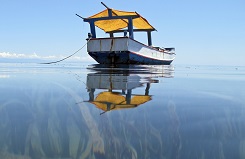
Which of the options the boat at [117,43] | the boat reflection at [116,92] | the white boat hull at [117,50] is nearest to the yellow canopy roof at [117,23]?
the boat at [117,43]

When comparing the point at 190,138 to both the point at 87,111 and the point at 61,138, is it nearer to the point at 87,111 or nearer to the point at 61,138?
the point at 61,138

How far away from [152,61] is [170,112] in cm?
2556

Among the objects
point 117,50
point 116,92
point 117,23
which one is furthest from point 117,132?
point 117,23

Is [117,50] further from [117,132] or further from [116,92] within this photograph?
[117,132]

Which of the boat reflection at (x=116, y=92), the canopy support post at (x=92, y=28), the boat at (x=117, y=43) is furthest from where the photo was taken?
the canopy support post at (x=92, y=28)

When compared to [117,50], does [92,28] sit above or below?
above

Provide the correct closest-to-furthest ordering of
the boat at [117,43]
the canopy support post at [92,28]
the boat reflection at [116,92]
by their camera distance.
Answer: the boat reflection at [116,92], the boat at [117,43], the canopy support post at [92,28]

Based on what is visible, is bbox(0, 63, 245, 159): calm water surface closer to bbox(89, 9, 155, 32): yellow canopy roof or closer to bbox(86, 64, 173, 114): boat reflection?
bbox(86, 64, 173, 114): boat reflection

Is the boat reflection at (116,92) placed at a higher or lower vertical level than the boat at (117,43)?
lower

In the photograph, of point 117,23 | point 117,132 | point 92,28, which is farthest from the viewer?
point 117,23

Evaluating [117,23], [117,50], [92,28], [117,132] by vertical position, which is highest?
[117,23]

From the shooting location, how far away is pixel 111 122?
7.90 ft

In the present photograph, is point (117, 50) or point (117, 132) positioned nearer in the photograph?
point (117, 132)

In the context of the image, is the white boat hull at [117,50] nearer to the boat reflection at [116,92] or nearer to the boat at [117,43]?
the boat at [117,43]
